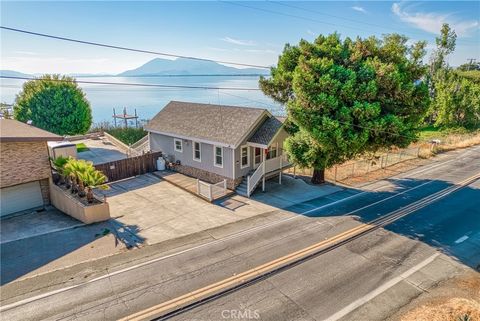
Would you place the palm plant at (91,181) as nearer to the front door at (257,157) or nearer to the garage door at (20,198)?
the garage door at (20,198)

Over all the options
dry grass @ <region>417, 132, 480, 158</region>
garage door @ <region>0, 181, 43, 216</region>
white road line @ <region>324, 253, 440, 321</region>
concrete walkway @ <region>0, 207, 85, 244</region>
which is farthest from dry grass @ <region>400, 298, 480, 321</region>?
dry grass @ <region>417, 132, 480, 158</region>

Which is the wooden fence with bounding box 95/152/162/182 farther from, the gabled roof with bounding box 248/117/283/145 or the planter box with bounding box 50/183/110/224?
the gabled roof with bounding box 248/117/283/145

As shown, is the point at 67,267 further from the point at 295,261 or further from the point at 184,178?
the point at 184,178

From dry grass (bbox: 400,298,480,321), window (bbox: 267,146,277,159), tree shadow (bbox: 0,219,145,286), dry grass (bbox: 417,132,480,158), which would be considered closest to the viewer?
dry grass (bbox: 400,298,480,321)

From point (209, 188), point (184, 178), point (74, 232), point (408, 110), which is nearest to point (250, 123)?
point (209, 188)

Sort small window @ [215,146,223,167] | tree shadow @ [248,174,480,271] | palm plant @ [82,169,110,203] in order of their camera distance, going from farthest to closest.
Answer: small window @ [215,146,223,167]
palm plant @ [82,169,110,203]
tree shadow @ [248,174,480,271]

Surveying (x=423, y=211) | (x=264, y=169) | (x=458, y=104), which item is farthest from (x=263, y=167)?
(x=458, y=104)
